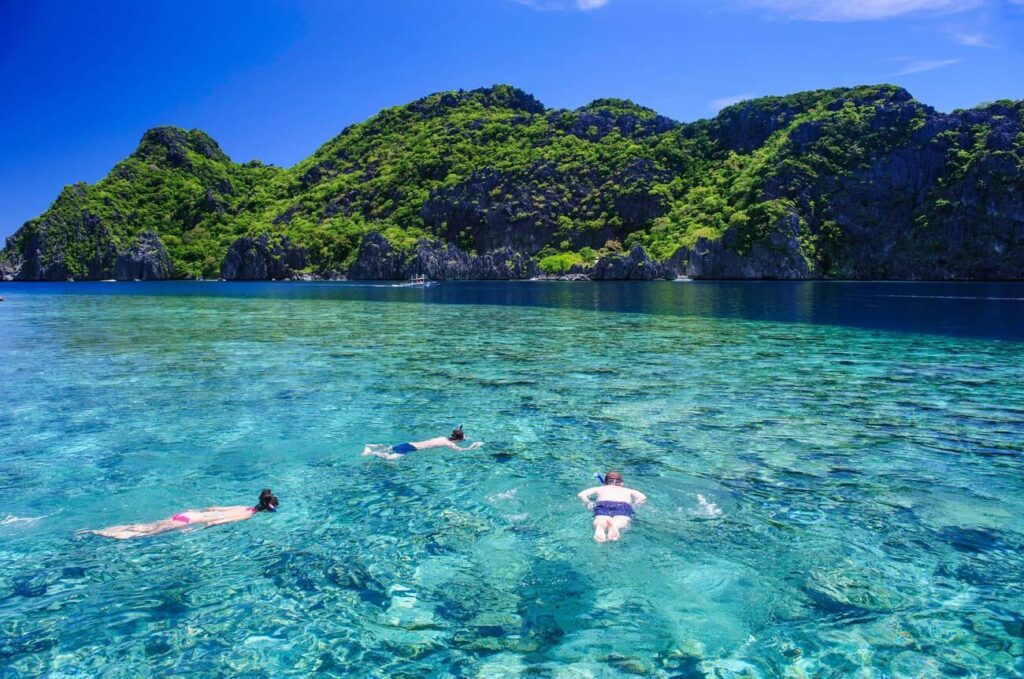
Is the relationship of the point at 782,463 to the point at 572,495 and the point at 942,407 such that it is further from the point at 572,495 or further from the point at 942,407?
the point at 942,407

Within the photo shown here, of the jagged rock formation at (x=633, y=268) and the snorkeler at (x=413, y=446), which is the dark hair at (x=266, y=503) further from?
the jagged rock formation at (x=633, y=268)

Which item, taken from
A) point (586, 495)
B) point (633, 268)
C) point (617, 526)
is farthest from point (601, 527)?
point (633, 268)

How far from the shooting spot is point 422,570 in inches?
354

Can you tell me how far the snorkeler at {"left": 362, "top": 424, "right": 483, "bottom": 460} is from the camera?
48.1ft

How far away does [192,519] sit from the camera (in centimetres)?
1056

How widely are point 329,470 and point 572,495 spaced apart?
18.2 feet

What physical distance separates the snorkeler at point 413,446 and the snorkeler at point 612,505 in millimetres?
4444

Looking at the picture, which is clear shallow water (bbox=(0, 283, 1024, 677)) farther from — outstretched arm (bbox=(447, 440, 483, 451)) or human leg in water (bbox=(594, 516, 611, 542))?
outstretched arm (bbox=(447, 440, 483, 451))

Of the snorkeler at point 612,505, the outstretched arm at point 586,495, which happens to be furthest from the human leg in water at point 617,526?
the outstretched arm at point 586,495

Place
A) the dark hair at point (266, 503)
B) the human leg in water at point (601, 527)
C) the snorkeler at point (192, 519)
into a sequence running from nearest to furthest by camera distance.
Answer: the human leg in water at point (601, 527), the snorkeler at point (192, 519), the dark hair at point (266, 503)

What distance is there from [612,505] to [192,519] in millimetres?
7388

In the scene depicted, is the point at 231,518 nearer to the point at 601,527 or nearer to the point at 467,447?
the point at 467,447

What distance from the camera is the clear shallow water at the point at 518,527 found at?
713cm

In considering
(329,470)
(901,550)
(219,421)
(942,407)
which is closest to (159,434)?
(219,421)
